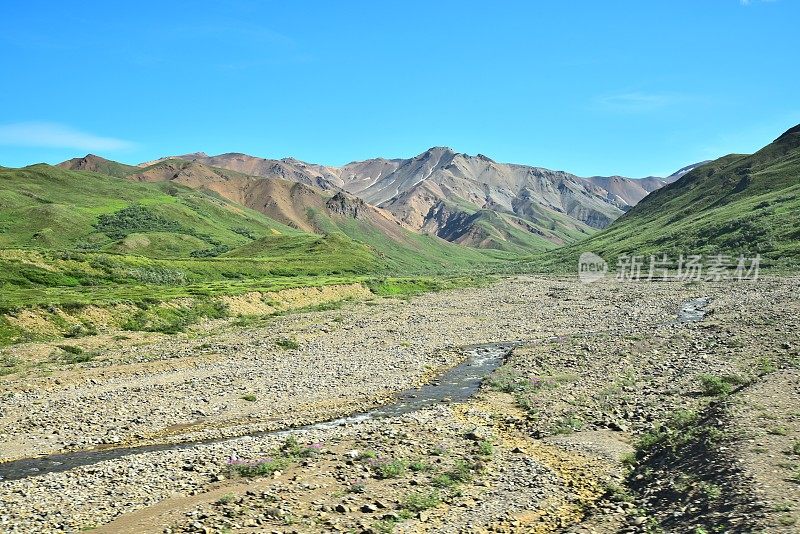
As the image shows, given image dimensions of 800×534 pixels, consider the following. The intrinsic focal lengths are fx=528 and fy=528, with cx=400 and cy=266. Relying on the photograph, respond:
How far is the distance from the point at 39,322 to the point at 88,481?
46047mm

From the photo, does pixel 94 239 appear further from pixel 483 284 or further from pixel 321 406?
pixel 321 406

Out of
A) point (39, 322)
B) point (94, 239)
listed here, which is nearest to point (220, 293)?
point (39, 322)

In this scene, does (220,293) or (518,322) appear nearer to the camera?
(518,322)

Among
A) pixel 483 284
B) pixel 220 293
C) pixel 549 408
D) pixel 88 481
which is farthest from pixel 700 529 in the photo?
pixel 483 284

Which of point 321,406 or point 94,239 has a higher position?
point 94,239

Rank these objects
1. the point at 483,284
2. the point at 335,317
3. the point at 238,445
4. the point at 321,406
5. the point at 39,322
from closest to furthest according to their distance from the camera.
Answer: the point at 238,445 < the point at 321,406 < the point at 39,322 < the point at 335,317 < the point at 483,284

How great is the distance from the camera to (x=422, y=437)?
28.3 metres

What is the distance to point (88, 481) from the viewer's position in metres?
23.2

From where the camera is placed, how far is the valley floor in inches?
768

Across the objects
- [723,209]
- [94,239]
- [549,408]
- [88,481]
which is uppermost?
[723,209]

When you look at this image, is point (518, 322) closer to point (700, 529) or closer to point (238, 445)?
point (238, 445)

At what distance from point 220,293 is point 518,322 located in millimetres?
46849

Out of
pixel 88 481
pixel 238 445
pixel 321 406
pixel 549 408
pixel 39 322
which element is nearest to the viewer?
pixel 88 481

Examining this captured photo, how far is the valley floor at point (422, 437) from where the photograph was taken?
19.5m
